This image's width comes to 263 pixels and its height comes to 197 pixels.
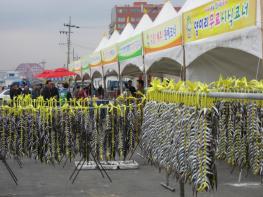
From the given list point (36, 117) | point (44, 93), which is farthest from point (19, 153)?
point (44, 93)

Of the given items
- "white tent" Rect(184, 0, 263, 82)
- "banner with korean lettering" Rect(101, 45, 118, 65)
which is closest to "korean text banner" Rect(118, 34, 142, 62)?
"banner with korean lettering" Rect(101, 45, 118, 65)

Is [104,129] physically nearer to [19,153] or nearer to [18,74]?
[19,153]

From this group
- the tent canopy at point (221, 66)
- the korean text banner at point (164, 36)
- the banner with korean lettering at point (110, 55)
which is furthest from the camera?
the banner with korean lettering at point (110, 55)

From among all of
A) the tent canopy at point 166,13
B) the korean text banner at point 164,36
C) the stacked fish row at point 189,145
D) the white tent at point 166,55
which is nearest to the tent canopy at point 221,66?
the white tent at point 166,55

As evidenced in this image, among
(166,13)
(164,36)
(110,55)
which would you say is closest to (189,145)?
(164,36)

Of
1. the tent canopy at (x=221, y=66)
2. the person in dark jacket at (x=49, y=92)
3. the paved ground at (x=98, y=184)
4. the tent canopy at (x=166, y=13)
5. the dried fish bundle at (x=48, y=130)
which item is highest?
the tent canopy at (x=166, y=13)

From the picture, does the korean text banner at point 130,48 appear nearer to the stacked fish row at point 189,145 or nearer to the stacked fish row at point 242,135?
the stacked fish row at point 242,135

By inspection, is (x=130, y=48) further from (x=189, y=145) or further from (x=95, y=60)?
(x=189, y=145)

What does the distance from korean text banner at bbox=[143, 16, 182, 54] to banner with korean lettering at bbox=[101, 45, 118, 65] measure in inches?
169

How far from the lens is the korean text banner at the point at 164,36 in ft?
31.5

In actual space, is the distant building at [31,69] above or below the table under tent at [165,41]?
above

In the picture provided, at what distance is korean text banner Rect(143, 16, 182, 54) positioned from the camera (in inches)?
378

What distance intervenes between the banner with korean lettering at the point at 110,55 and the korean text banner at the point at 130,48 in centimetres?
92

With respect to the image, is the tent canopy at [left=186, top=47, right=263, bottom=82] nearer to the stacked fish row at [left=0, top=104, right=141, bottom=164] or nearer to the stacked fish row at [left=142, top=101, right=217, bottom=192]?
the stacked fish row at [left=0, top=104, right=141, bottom=164]
